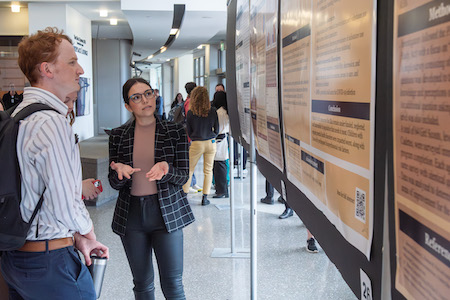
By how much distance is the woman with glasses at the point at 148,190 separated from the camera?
2840 mm

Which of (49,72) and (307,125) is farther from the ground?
(49,72)

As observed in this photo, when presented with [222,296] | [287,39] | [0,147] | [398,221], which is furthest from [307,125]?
[222,296]

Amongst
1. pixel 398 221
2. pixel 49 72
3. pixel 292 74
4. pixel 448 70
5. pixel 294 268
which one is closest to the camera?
pixel 448 70

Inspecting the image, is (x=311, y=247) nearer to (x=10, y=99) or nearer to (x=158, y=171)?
(x=158, y=171)

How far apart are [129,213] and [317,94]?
206 centimetres

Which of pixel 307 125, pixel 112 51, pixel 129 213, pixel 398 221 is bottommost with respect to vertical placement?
pixel 129 213

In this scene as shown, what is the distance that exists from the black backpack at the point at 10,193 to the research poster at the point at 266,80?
95 cm

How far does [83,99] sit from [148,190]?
9.26 metres

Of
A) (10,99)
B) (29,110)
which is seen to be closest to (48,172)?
(29,110)

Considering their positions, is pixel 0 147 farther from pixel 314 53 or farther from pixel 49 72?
pixel 314 53

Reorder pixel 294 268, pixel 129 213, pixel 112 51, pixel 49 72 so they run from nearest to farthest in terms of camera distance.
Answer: pixel 49 72, pixel 129 213, pixel 294 268, pixel 112 51

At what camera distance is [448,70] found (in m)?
0.50

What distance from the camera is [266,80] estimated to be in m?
1.74

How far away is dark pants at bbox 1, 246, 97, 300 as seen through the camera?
1960 millimetres
